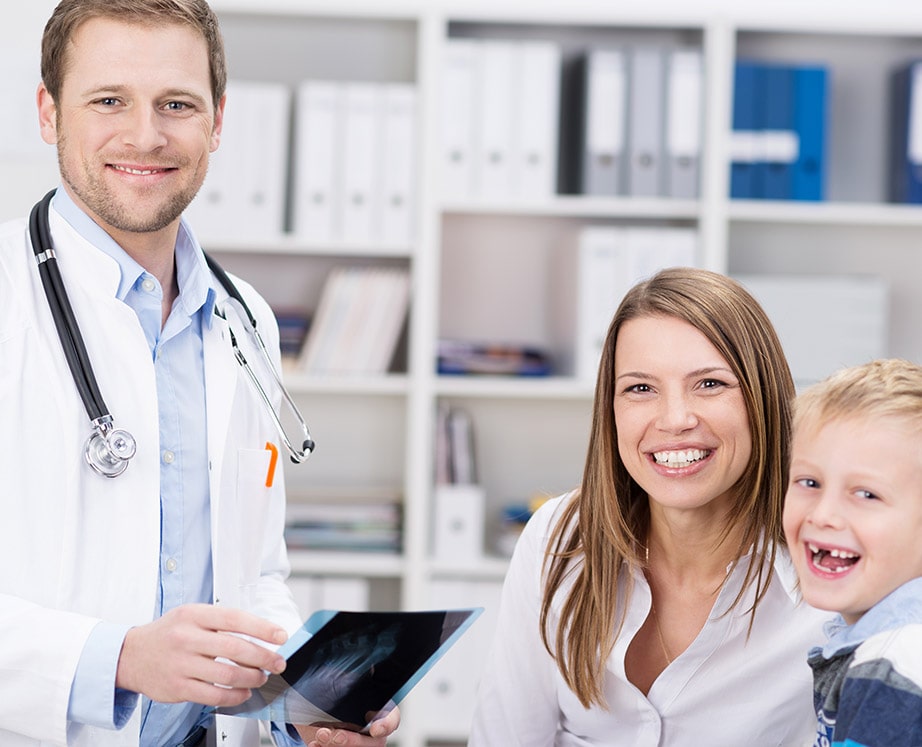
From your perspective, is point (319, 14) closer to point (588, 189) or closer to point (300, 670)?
point (588, 189)

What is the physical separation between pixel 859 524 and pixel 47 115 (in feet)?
3.58

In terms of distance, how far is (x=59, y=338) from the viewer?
130cm

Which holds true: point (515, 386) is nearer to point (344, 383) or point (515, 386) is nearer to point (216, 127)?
point (344, 383)

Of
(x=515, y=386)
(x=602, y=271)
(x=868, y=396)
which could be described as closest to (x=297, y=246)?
(x=515, y=386)

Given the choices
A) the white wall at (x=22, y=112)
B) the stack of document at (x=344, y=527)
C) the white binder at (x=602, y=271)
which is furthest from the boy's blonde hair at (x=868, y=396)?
the stack of document at (x=344, y=527)

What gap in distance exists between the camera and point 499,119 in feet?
9.39

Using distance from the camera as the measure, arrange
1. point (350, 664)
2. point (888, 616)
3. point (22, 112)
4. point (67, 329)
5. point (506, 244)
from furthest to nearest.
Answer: point (506, 244) → point (22, 112) → point (67, 329) → point (350, 664) → point (888, 616)

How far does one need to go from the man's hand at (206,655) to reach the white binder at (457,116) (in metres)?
1.93

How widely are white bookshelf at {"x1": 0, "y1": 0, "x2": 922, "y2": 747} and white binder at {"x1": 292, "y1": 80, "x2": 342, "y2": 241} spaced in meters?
0.07

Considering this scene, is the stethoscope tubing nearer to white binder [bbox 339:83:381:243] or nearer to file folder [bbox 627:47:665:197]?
white binder [bbox 339:83:381:243]

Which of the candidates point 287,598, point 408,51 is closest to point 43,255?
point 287,598

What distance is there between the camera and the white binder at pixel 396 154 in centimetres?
288

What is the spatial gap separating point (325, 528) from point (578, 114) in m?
1.30

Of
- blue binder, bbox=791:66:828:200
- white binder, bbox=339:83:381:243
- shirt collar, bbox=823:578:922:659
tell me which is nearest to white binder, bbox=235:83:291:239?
white binder, bbox=339:83:381:243
